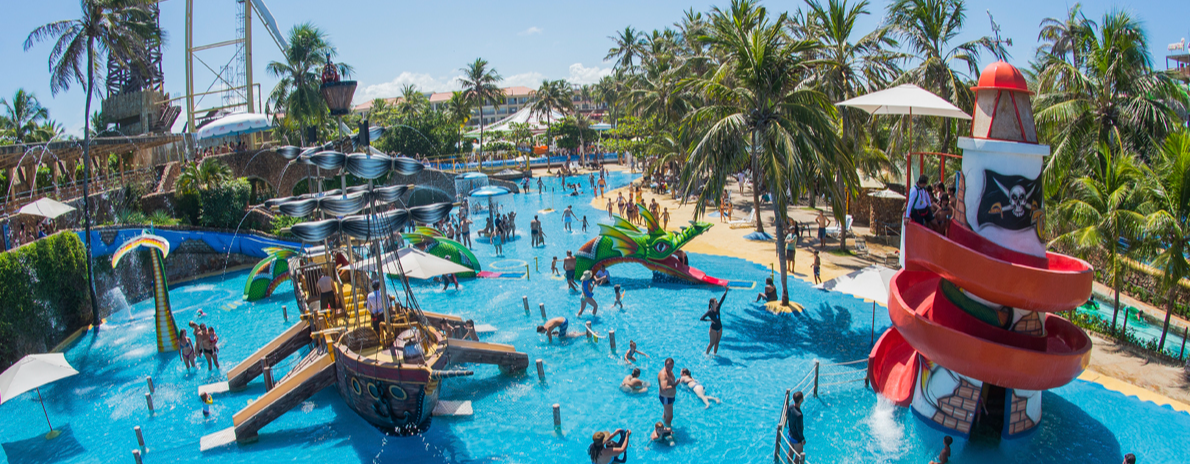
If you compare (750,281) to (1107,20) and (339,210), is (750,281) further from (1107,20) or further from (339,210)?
(339,210)

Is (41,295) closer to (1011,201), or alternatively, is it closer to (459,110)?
(1011,201)

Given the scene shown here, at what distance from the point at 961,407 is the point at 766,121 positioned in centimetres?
931

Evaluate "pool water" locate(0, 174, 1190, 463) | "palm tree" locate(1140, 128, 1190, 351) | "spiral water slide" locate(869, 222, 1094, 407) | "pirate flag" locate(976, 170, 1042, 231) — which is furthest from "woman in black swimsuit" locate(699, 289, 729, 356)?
"palm tree" locate(1140, 128, 1190, 351)

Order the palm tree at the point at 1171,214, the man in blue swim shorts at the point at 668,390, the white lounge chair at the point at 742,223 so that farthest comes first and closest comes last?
the white lounge chair at the point at 742,223 < the palm tree at the point at 1171,214 < the man in blue swim shorts at the point at 668,390

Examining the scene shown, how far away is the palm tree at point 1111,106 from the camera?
1727 centimetres

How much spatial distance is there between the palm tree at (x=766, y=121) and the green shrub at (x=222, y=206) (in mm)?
22043

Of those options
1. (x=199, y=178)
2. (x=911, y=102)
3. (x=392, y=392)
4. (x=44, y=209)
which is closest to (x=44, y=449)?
(x=392, y=392)

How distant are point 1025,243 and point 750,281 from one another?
39.8 feet

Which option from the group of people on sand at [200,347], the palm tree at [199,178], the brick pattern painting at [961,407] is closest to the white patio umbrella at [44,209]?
the group of people on sand at [200,347]

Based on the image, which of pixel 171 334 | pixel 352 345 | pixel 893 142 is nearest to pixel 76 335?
pixel 171 334

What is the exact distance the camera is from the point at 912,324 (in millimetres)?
10836

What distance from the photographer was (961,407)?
35.8 feet

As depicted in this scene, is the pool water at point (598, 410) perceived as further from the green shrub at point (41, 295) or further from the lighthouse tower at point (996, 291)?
the green shrub at point (41, 295)

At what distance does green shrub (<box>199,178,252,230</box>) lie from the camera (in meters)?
A: 29.5
